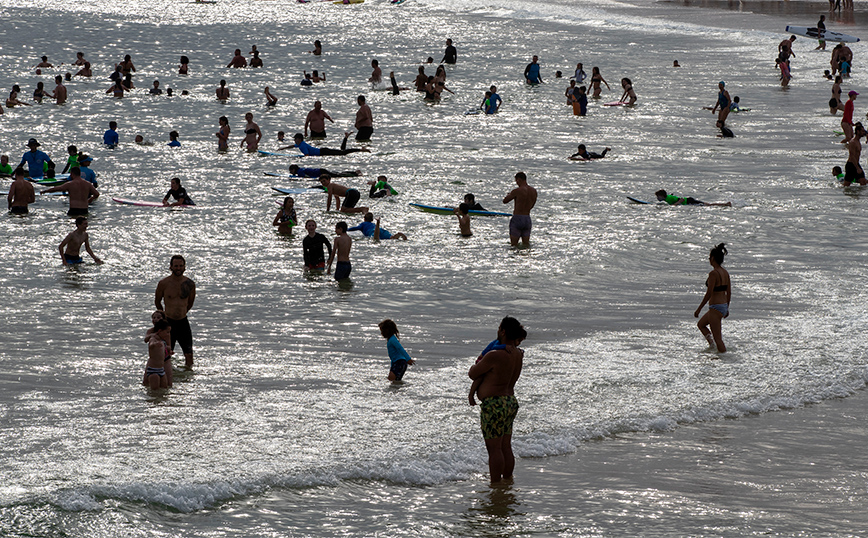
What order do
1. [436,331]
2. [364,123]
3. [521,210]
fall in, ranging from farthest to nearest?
[364,123] < [521,210] < [436,331]

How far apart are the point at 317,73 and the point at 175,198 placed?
65.8 feet

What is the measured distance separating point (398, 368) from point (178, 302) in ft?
9.42

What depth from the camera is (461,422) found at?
959 centimetres

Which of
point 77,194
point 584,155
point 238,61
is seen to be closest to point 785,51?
point 584,155

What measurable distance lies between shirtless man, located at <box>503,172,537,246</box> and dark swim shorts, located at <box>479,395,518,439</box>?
9469 millimetres

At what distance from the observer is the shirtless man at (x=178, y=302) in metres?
11.2

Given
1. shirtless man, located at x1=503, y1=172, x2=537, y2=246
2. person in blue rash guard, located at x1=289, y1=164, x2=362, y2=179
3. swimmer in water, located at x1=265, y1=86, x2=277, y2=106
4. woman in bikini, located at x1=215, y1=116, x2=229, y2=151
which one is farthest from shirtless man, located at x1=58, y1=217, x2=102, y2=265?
swimmer in water, located at x1=265, y1=86, x2=277, y2=106

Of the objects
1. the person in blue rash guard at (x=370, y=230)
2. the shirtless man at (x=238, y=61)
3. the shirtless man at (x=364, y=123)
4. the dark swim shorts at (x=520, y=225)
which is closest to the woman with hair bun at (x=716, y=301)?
the dark swim shorts at (x=520, y=225)

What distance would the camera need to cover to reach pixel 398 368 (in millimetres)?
10711

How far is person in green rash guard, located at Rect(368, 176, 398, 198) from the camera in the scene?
21.4 meters

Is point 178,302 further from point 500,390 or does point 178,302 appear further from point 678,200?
point 678,200

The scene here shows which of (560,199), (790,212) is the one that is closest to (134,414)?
(560,199)

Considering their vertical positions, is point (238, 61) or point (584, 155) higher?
point (238, 61)

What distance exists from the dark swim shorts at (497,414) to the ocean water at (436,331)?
1.95 feet
